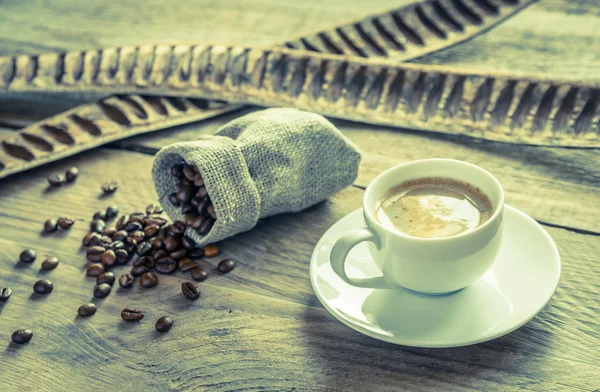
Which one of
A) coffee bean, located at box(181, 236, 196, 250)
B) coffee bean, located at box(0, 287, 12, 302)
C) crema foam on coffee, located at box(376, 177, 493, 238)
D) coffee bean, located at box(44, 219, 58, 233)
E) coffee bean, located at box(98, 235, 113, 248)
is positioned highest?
crema foam on coffee, located at box(376, 177, 493, 238)

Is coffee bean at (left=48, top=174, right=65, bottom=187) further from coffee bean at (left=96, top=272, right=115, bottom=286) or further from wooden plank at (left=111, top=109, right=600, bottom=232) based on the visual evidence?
coffee bean at (left=96, top=272, right=115, bottom=286)

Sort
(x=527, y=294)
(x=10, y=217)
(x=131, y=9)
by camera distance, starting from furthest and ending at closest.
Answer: (x=131, y=9) → (x=10, y=217) → (x=527, y=294)

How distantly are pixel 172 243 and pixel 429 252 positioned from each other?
514 millimetres

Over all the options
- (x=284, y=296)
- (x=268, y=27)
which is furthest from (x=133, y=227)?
(x=268, y=27)

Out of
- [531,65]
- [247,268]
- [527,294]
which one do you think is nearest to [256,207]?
[247,268]

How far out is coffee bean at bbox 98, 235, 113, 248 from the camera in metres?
1.29

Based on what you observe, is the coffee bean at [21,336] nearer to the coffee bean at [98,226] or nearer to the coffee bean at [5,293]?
the coffee bean at [5,293]

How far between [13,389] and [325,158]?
67cm

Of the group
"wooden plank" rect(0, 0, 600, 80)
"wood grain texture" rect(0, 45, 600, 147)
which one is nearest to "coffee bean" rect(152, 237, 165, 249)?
"wood grain texture" rect(0, 45, 600, 147)

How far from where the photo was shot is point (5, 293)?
121 centimetres

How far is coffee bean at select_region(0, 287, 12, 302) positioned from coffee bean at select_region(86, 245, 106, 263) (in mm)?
148

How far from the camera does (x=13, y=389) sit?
1.04 meters

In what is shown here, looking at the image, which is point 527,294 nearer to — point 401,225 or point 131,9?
point 401,225

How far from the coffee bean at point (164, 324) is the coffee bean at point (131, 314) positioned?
0.14ft
